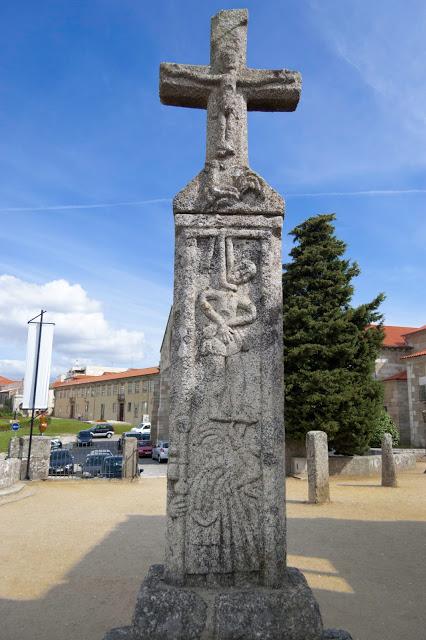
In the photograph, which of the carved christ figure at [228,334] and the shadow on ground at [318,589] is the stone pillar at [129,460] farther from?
the carved christ figure at [228,334]

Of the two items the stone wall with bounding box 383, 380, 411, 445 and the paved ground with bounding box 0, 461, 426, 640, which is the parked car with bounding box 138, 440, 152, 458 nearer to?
the paved ground with bounding box 0, 461, 426, 640

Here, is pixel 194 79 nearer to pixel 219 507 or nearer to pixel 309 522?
pixel 219 507

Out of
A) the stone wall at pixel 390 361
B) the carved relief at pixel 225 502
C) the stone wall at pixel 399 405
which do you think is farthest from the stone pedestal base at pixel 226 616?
the stone wall at pixel 390 361

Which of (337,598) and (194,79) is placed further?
(337,598)

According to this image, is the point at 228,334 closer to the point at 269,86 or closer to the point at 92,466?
the point at 269,86

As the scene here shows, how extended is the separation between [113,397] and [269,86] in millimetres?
53370

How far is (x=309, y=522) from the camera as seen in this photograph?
315 inches

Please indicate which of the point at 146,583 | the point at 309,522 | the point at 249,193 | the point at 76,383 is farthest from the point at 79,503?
the point at 76,383

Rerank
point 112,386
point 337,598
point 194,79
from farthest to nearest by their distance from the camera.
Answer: point 112,386 → point 337,598 → point 194,79

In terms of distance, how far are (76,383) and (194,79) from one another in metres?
63.8

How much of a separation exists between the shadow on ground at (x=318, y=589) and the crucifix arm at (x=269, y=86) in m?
4.28

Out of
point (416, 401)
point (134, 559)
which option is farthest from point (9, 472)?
point (416, 401)

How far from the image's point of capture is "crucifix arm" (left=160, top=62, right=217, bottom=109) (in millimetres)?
3486

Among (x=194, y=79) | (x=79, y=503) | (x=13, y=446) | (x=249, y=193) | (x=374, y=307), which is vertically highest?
(x=374, y=307)
